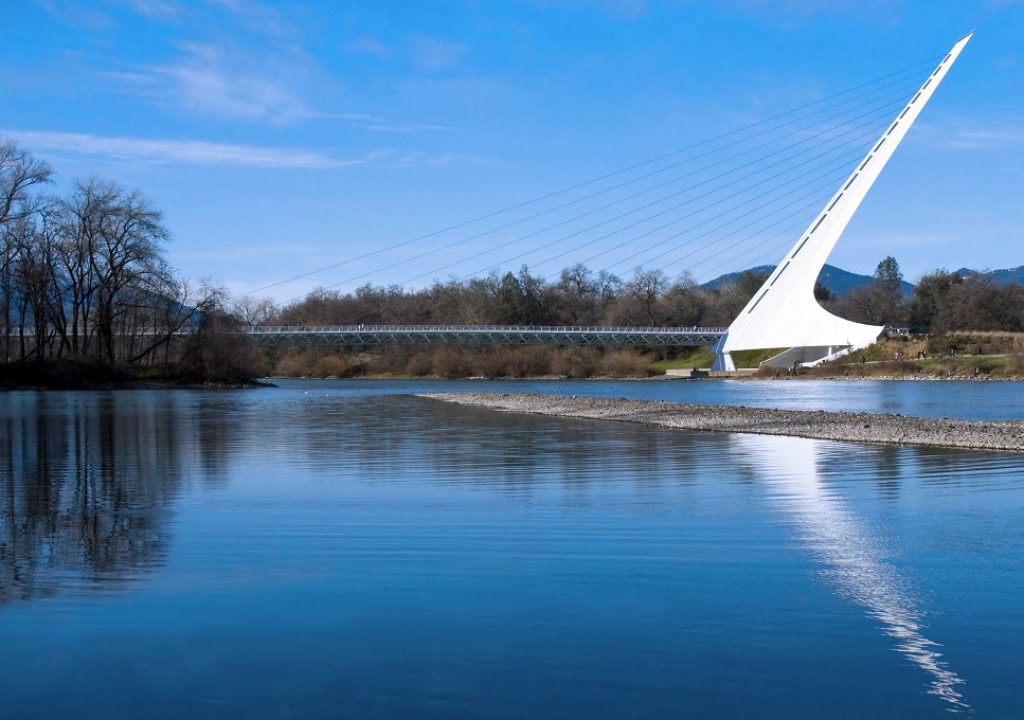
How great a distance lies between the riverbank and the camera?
4662cm

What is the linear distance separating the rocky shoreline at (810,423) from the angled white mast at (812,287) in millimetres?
41237

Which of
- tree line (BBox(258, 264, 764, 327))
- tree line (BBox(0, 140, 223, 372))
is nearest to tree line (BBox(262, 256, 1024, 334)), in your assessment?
tree line (BBox(258, 264, 764, 327))

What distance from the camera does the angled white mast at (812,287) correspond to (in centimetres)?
6800

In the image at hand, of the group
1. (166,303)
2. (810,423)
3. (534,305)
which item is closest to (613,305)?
(534,305)

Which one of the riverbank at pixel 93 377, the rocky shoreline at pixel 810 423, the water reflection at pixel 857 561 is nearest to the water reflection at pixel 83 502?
the water reflection at pixel 857 561

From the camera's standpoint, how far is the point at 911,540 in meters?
8.16

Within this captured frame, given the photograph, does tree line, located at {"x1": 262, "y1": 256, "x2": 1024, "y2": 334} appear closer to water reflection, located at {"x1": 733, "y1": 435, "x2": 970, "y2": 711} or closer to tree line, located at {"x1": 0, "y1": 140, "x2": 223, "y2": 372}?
tree line, located at {"x1": 0, "y1": 140, "x2": 223, "y2": 372}

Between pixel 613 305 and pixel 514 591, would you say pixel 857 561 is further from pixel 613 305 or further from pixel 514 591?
pixel 613 305

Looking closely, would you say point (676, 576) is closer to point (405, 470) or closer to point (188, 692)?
point (188, 692)

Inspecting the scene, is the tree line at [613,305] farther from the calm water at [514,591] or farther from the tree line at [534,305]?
the calm water at [514,591]

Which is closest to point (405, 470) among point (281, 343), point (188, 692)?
point (188, 692)

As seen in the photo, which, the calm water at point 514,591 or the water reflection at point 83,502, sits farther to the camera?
the water reflection at point 83,502

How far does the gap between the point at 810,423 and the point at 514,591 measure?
1594 centimetres

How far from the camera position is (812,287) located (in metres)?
69.5
